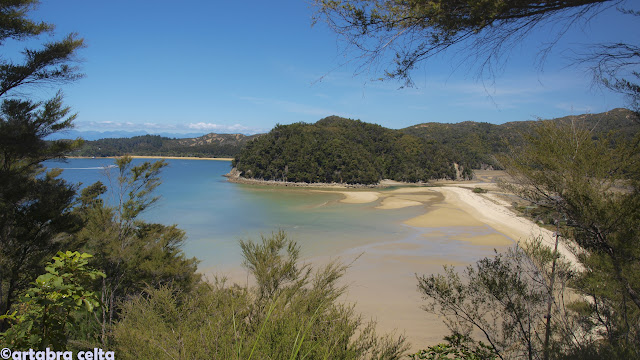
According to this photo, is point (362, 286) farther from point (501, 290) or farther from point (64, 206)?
point (64, 206)

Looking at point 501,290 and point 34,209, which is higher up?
point 34,209

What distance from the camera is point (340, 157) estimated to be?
187 ft

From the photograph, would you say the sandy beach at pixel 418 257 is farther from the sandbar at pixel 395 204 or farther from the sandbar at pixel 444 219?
the sandbar at pixel 395 204

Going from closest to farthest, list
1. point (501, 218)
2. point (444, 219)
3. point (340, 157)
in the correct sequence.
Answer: point (444, 219)
point (501, 218)
point (340, 157)

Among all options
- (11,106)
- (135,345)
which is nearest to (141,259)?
(11,106)

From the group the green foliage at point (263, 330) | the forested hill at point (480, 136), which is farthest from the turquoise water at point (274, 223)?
the forested hill at point (480, 136)

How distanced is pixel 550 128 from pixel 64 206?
915cm

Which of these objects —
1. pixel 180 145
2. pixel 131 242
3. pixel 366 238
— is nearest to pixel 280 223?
pixel 366 238

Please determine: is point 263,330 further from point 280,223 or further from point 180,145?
point 180,145

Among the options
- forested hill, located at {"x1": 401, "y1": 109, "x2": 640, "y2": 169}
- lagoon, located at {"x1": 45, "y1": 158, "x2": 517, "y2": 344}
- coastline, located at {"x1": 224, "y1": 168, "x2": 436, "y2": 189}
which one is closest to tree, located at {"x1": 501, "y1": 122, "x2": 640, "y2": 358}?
forested hill, located at {"x1": 401, "y1": 109, "x2": 640, "y2": 169}

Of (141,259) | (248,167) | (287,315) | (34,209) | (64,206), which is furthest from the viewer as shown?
(248,167)

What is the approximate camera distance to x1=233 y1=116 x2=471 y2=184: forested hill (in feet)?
181

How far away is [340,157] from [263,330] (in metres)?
55.1

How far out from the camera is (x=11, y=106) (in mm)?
5172
